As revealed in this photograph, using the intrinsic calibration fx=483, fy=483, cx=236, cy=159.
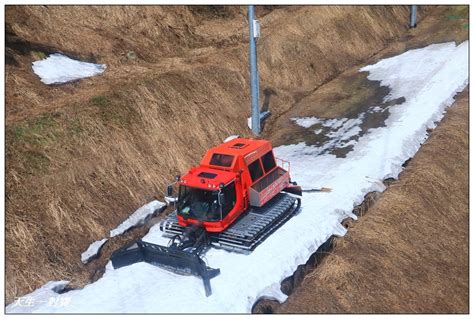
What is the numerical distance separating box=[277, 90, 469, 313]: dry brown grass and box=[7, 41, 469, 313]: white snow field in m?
0.78

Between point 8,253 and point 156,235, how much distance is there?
4267mm

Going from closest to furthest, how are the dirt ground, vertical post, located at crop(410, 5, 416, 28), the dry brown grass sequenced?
1. the dry brown grass
2. the dirt ground
3. vertical post, located at crop(410, 5, 416, 28)

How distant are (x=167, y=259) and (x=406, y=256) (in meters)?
6.94

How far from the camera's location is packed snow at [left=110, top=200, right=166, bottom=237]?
1515cm

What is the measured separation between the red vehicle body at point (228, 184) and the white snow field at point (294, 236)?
1.17 metres

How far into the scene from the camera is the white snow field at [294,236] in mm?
12266

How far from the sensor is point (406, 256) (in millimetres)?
14156

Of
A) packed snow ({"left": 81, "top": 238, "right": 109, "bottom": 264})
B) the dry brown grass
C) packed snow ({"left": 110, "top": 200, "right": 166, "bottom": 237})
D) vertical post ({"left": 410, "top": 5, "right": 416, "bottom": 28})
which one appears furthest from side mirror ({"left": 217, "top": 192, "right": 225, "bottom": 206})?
vertical post ({"left": 410, "top": 5, "right": 416, "bottom": 28})

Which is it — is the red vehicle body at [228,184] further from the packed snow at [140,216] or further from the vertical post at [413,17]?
the vertical post at [413,17]

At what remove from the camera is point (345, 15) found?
33938 millimetres

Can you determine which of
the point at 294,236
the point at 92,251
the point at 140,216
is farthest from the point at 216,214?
the point at 92,251

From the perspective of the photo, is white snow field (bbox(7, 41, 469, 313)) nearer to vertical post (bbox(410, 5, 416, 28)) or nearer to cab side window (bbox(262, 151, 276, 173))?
cab side window (bbox(262, 151, 276, 173))

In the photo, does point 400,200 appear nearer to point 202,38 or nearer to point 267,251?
point 267,251

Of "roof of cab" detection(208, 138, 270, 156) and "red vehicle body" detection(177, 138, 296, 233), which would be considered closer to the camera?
"red vehicle body" detection(177, 138, 296, 233)
